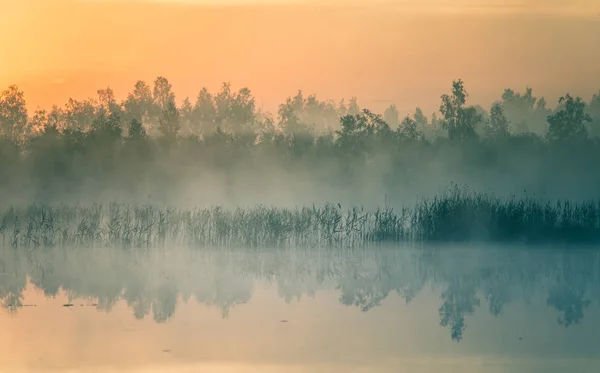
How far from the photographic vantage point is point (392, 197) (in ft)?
97.0

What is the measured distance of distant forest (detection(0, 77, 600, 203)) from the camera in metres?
27.3

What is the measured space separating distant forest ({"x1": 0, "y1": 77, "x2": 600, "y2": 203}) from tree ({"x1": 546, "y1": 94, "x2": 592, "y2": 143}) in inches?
1.6

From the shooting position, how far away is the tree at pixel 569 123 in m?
33.1

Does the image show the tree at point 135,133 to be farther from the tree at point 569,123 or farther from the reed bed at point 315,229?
the tree at point 569,123

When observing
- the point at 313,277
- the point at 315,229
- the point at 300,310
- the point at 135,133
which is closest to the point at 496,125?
the point at 135,133

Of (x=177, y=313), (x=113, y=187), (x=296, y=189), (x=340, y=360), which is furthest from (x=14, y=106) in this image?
(x=340, y=360)

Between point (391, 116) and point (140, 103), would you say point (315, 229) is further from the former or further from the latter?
point (391, 116)

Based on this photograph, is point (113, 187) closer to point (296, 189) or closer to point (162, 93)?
point (296, 189)

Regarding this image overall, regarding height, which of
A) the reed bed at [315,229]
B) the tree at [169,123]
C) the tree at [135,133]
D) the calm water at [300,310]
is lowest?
the calm water at [300,310]

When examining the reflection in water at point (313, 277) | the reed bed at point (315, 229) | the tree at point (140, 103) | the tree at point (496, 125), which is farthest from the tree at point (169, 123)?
the reflection in water at point (313, 277)

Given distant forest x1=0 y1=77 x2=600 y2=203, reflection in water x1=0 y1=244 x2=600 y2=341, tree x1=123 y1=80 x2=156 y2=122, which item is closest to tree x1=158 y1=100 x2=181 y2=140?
distant forest x1=0 y1=77 x2=600 y2=203

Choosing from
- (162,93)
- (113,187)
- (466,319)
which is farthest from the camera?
(162,93)

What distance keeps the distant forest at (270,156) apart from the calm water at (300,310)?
11.4 metres

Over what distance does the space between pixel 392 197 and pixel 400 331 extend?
20345mm
